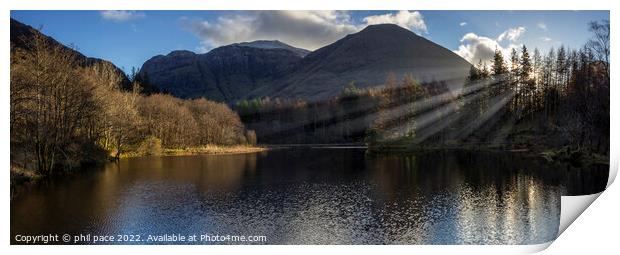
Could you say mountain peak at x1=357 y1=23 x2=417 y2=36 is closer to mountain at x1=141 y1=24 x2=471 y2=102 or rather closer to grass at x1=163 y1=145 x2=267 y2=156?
mountain at x1=141 y1=24 x2=471 y2=102

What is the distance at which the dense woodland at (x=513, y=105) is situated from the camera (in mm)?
35500

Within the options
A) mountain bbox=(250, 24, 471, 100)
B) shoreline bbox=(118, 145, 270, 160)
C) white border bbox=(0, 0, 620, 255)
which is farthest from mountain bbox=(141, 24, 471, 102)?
white border bbox=(0, 0, 620, 255)

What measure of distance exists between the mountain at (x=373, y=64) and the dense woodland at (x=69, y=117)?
42.0 metres

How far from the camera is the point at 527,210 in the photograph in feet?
71.8

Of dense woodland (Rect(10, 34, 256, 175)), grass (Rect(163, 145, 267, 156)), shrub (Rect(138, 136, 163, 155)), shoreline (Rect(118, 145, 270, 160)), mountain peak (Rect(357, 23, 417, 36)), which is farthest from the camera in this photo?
mountain peak (Rect(357, 23, 417, 36))

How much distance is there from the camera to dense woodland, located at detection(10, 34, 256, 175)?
26.5 meters

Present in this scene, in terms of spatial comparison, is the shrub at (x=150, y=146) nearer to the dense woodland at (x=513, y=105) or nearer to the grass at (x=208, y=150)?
the grass at (x=208, y=150)

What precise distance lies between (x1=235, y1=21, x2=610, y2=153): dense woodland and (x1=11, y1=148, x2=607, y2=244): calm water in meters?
6.30

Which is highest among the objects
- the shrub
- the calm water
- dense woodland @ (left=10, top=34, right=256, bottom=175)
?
dense woodland @ (left=10, top=34, right=256, bottom=175)

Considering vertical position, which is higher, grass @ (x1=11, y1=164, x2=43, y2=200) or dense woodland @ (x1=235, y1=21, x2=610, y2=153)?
dense woodland @ (x1=235, y1=21, x2=610, y2=153)

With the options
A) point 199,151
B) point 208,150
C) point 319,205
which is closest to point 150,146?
point 199,151
